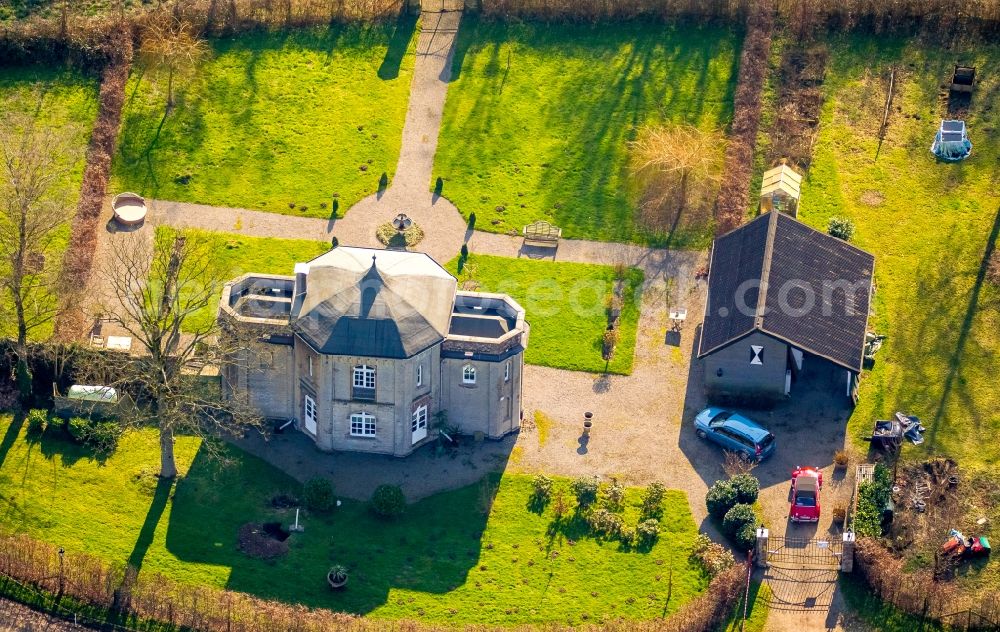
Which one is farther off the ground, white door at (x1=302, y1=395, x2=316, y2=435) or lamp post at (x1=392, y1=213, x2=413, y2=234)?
lamp post at (x1=392, y1=213, x2=413, y2=234)

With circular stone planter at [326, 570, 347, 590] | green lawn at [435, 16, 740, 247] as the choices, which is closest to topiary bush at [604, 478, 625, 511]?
circular stone planter at [326, 570, 347, 590]

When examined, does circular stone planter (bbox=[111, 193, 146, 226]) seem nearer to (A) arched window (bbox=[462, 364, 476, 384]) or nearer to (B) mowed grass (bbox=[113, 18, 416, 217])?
(B) mowed grass (bbox=[113, 18, 416, 217])

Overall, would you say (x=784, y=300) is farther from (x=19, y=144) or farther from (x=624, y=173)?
(x=19, y=144)

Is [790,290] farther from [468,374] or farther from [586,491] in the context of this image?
[468,374]

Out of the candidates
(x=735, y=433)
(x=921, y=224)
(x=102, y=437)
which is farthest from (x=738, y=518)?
(x=102, y=437)

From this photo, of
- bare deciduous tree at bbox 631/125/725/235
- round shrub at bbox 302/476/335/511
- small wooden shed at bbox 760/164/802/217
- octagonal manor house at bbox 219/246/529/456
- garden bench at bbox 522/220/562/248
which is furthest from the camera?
bare deciduous tree at bbox 631/125/725/235

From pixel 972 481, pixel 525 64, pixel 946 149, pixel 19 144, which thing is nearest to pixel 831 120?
pixel 946 149
